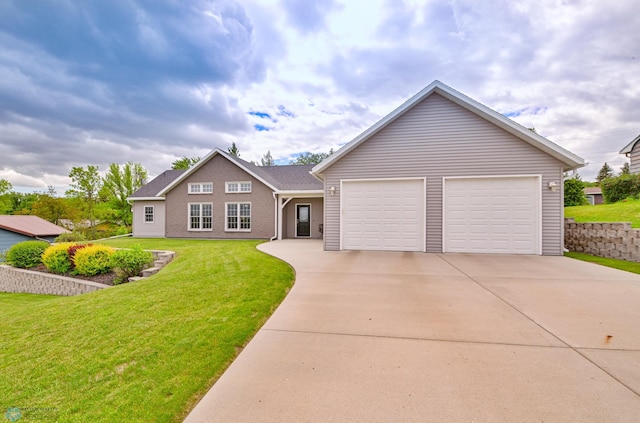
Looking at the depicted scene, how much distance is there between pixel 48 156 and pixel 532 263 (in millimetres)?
35996

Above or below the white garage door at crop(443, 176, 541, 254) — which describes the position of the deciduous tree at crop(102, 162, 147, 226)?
above

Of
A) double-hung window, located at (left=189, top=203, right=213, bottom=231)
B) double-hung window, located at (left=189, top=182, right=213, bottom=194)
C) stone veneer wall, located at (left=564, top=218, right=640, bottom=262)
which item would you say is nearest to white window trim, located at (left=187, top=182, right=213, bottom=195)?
double-hung window, located at (left=189, top=182, right=213, bottom=194)

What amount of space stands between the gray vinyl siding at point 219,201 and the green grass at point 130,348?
9.92 m

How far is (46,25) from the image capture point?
925cm

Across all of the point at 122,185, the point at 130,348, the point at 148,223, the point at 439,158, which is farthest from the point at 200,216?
the point at 122,185

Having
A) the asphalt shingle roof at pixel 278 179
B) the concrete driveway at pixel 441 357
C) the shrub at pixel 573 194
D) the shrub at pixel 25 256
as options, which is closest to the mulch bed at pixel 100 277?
the shrub at pixel 25 256

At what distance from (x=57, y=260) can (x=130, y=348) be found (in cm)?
852

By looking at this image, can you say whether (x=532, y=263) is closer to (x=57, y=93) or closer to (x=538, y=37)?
(x=538, y=37)

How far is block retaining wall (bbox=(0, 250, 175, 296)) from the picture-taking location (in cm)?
759

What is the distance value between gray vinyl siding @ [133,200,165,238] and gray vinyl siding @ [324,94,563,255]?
13.0 metres

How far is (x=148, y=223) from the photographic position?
17.6 m

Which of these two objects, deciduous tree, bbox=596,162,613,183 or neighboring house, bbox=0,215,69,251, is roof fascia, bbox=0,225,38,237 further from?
deciduous tree, bbox=596,162,613,183

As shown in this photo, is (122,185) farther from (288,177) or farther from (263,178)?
(263,178)

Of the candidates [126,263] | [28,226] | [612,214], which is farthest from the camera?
[28,226]
